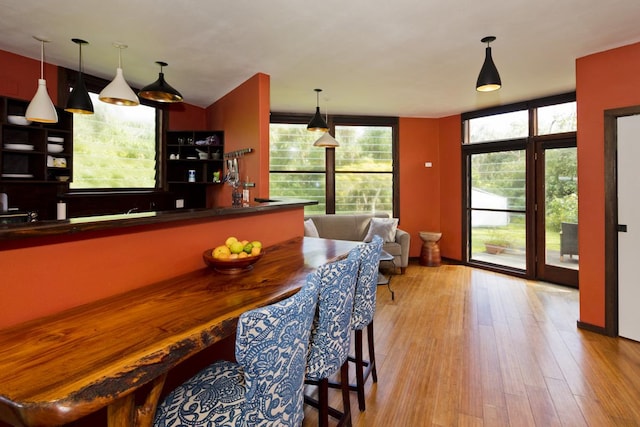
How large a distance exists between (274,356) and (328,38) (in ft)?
9.55

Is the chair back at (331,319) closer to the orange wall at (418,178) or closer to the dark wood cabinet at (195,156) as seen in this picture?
the dark wood cabinet at (195,156)

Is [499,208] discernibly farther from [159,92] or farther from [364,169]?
[159,92]

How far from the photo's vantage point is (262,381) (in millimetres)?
1110

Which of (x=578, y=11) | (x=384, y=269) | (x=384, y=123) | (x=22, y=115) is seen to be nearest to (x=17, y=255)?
(x=22, y=115)

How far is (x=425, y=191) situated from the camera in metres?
6.77

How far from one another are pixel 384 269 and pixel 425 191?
1.80m

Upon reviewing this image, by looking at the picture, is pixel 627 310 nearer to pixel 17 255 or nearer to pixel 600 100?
pixel 600 100

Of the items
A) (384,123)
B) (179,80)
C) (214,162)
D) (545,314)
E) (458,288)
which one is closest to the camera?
(545,314)

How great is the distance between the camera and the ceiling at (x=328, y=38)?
2.69 metres

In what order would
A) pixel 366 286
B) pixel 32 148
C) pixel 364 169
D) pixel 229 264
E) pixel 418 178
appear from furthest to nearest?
pixel 418 178 → pixel 364 169 → pixel 32 148 → pixel 366 286 → pixel 229 264

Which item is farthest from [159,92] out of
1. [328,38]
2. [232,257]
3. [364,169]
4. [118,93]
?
[364,169]

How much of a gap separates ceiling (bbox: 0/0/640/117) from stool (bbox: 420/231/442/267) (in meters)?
2.56

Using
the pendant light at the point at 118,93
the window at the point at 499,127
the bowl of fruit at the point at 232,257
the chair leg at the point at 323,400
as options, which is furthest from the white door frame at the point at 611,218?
the pendant light at the point at 118,93

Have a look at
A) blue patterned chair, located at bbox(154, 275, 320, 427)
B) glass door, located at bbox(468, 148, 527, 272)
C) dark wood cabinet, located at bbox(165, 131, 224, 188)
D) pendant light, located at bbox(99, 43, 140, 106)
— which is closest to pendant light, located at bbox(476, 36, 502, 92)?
blue patterned chair, located at bbox(154, 275, 320, 427)
